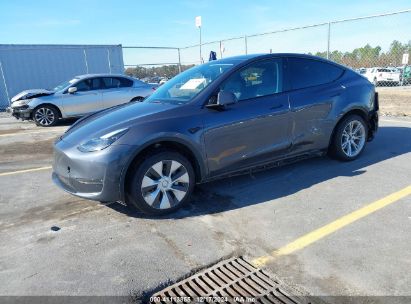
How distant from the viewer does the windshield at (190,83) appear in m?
4.25

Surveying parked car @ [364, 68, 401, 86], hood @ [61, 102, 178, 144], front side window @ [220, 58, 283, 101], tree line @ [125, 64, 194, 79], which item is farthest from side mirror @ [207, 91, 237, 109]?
parked car @ [364, 68, 401, 86]

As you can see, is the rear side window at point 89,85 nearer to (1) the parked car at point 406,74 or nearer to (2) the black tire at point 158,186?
(2) the black tire at point 158,186

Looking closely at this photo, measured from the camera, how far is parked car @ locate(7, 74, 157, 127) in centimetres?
1088

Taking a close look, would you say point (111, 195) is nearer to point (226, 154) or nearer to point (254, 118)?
point (226, 154)

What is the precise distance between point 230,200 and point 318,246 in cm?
131

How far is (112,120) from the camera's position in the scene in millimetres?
3949

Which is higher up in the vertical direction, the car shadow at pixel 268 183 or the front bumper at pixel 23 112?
the front bumper at pixel 23 112

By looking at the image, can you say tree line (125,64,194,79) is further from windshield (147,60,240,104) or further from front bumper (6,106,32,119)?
windshield (147,60,240,104)

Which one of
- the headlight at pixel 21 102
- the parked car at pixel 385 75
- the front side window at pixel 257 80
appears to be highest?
the front side window at pixel 257 80

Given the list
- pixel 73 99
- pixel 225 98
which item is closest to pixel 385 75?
pixel 73 99

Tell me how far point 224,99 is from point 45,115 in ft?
28.4

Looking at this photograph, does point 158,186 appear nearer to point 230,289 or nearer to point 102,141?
point 102,141

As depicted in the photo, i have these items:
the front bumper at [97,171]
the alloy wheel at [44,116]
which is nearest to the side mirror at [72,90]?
the alloy wheel at [44,116]

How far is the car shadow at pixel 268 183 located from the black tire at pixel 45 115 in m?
7.78
